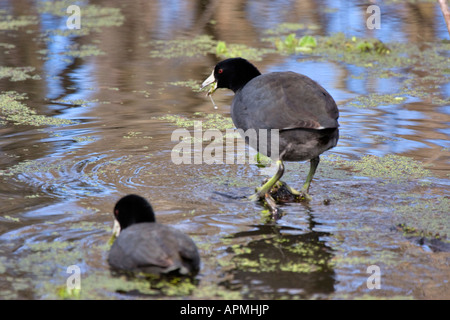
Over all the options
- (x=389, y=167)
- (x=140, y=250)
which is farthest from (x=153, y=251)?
(x=389, y=167)

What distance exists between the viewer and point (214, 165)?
5723 mm

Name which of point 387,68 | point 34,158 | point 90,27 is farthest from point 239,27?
point 34,158

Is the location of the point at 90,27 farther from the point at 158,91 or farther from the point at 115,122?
the point at 115,122

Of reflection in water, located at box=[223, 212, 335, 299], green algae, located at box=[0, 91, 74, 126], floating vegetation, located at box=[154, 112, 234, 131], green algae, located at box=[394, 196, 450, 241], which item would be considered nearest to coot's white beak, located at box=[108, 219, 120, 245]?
reflection in water, located at box=[223, 212, 335, 299]

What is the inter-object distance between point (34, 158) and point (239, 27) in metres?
6.13

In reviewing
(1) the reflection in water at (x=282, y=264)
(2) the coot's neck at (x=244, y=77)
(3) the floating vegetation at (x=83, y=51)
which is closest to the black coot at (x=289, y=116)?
(2) the coot's neck at (x=244, y=77)

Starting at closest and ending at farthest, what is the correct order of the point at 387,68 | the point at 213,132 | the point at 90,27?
the point at 213,132, the point at 387,68, the point at 90,27

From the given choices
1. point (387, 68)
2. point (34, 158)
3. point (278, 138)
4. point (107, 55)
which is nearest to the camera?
point (278, 138)

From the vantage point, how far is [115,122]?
684 centimetres

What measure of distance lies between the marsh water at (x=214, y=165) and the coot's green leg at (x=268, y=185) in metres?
0.14

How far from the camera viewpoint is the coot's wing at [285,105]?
4641 millimetres

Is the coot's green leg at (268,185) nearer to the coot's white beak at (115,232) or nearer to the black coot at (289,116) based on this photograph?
the black coot at (289,116)

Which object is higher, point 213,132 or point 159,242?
point 159,242

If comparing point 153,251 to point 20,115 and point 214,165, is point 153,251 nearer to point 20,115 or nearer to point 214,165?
point 214,165
